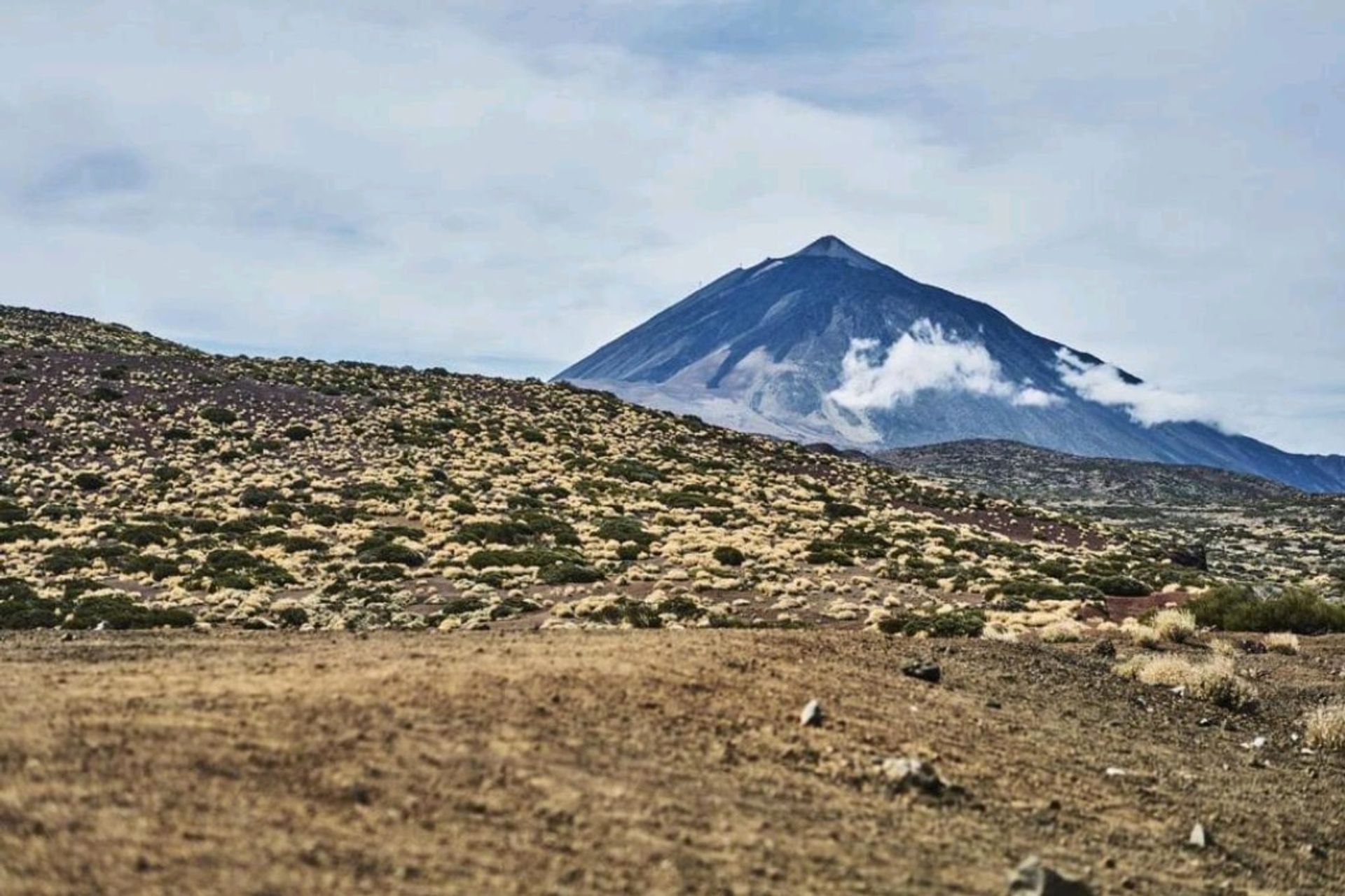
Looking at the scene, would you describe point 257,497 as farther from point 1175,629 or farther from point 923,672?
point 923,672

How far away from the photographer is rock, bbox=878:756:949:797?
9.34m

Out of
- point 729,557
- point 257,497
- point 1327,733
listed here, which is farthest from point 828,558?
point 257,497

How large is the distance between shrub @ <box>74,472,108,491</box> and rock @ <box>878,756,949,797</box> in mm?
44858

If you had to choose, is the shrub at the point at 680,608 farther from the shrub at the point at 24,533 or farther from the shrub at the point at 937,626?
the shrub at the point at 24,533

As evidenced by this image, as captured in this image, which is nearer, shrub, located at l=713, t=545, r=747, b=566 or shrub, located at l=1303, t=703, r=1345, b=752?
shrub, located at l=1303, t=703, r=1345, b=752

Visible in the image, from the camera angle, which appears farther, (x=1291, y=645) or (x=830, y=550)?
(x=830, y=550)

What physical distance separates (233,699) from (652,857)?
453cm

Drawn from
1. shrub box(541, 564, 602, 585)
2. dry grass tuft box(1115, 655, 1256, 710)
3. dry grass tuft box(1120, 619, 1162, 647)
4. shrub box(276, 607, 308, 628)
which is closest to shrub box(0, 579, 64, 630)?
shrub box(276, 607, 308, 628)

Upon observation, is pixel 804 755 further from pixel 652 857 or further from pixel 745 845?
pixel 652 857

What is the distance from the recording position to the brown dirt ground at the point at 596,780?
661 centimetres

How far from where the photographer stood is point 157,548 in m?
33.4

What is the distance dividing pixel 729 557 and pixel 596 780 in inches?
1103

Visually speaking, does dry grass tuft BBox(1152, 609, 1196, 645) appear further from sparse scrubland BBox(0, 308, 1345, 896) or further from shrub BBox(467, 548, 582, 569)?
shrub BBox(467, 548, 582, 569)

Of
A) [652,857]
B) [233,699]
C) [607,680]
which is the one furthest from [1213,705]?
[233,699]
